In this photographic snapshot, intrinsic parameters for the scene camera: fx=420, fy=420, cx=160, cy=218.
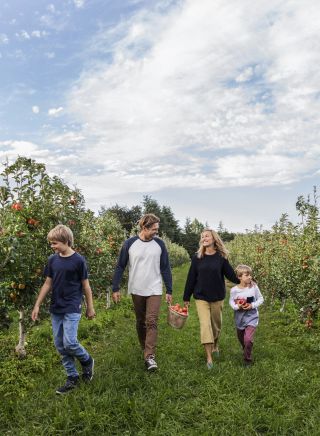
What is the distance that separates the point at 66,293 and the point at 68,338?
550 mm

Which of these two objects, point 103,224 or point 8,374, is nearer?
point 8,374

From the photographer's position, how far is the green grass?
448cm

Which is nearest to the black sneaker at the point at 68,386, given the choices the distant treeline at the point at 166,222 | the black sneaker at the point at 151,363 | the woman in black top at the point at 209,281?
the black sneaker at the point at 151,363

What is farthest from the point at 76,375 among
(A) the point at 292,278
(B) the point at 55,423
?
(A) the point at 292,278

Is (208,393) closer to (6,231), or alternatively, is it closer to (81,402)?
(81,402)

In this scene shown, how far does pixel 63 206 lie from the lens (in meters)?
7.93

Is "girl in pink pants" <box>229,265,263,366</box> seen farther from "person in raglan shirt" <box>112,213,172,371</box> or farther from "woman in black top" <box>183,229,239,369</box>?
"person in raglan shirt" <box>112,213,172,371</box>

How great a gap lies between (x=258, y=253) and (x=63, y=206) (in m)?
11.8

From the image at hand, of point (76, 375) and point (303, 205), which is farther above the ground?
point (303, 205)

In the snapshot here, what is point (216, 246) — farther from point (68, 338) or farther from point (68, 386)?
point (68, 386)

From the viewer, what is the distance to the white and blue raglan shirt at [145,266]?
628 centimetres

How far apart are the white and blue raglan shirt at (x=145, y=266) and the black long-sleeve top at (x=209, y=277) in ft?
1.78

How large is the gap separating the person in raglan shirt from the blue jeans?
101 centimetres

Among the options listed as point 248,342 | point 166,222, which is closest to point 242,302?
point 248,342
